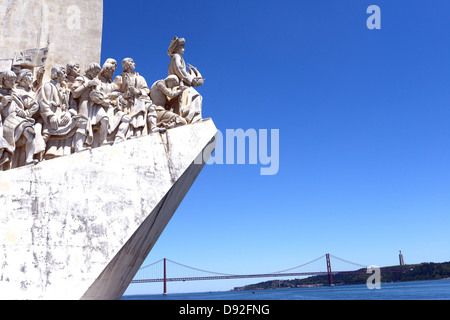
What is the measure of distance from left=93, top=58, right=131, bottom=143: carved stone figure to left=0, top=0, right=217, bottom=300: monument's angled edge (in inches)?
0.6

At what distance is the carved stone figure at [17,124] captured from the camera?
5305mm

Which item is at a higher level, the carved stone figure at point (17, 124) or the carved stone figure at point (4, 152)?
the carved stone figure at point (17, 124)

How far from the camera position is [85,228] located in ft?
16.7

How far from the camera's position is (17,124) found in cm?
534

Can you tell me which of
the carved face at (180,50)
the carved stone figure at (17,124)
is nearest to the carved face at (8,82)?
the carved stone figure at (17,124)

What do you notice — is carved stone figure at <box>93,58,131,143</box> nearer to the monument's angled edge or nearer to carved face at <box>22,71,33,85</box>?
the monument's angled edge

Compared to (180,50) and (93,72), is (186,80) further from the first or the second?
(93,72)

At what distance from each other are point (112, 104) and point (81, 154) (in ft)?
3.68

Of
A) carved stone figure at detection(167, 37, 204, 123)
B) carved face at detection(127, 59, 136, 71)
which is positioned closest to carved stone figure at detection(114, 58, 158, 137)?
carved face at detection(127, 59, 136, 71)

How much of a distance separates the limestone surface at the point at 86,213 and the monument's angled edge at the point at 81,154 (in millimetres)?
12

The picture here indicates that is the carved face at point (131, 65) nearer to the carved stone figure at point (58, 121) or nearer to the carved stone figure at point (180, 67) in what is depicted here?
the carved stone figure at point (180, 67)

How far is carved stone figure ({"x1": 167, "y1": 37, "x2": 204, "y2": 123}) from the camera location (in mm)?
6664

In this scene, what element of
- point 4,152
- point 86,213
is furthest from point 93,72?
point 86,213
